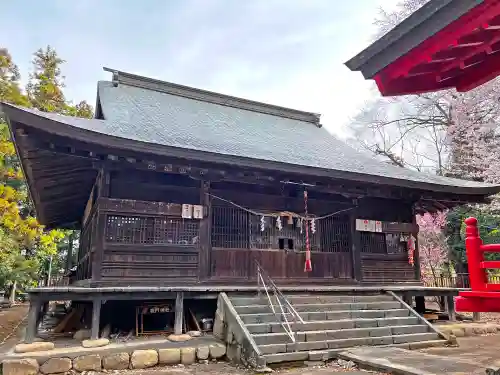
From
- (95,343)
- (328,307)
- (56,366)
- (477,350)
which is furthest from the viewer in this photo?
(328,307)

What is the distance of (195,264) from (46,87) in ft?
61.5

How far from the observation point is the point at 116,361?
6.47m

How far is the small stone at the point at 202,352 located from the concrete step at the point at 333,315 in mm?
900

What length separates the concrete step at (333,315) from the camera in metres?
7.59

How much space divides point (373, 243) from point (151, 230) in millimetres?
6522

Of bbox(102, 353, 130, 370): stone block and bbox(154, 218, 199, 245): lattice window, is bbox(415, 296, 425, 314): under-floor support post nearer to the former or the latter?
bbox(154, 218, 199, 245): lattice window

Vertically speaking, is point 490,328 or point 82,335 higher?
point 82,335

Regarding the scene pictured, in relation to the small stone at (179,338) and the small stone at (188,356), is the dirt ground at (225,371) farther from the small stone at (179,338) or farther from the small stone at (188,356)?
the small stone at (179,338)

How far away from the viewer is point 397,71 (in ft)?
11.9

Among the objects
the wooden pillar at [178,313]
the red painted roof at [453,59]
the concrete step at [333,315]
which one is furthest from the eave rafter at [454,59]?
the wooden pillar at [178,313]

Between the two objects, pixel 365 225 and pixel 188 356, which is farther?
pixel 365 225

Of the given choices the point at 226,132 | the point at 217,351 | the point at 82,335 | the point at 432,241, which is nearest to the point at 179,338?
the point at 217,351

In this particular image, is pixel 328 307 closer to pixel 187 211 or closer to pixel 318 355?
pixel 318 355

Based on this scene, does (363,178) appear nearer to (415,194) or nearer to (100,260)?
(415,194)
